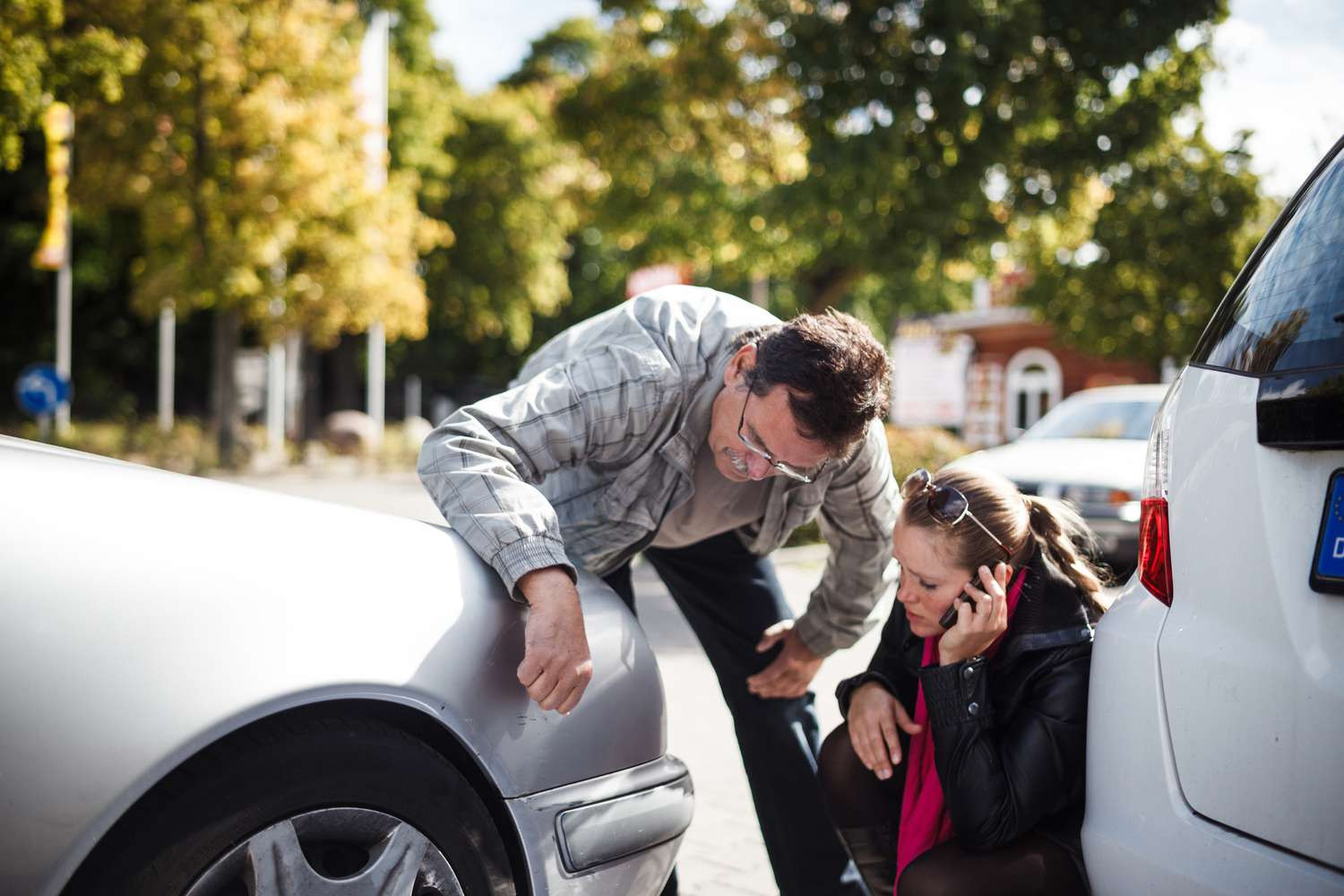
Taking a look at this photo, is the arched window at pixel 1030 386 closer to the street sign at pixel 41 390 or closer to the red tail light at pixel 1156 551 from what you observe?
the street sign at pixel 41 390

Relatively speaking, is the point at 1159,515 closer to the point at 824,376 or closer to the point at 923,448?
the point at 824,376

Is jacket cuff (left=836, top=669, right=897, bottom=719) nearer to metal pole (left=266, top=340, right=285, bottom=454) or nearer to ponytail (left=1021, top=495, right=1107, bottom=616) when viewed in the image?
ponytail (left=1021, top=495, right=1107, bottom=616)

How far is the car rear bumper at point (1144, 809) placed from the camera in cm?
156

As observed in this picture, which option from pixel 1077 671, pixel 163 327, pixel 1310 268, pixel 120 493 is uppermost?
pixel 163 327

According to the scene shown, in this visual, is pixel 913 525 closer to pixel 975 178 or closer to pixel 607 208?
pixel 975 178

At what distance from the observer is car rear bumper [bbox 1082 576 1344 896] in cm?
156

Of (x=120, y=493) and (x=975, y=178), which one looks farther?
(x=975, y=178)

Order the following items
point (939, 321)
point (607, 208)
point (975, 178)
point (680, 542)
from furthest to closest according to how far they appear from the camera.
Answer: point (939, 321)
point (607, 208)
point (975, 178)
point (680, 542)

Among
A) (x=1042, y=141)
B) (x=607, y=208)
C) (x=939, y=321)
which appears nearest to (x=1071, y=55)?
(x=1042, y=141)

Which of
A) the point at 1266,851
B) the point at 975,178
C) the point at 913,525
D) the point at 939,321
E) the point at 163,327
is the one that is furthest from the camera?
the point at 939,321

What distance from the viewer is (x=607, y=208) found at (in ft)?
57.9

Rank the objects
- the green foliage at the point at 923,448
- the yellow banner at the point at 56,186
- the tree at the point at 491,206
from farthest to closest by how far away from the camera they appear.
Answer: the tree at the point at 491,206, the yellow banner at the point at 56,186, the green foliage at the point at 923,448

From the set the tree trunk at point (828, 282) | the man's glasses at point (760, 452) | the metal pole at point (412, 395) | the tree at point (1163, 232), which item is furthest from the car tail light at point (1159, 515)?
the metal pole at point (412, 395)

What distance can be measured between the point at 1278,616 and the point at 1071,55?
466 inches
